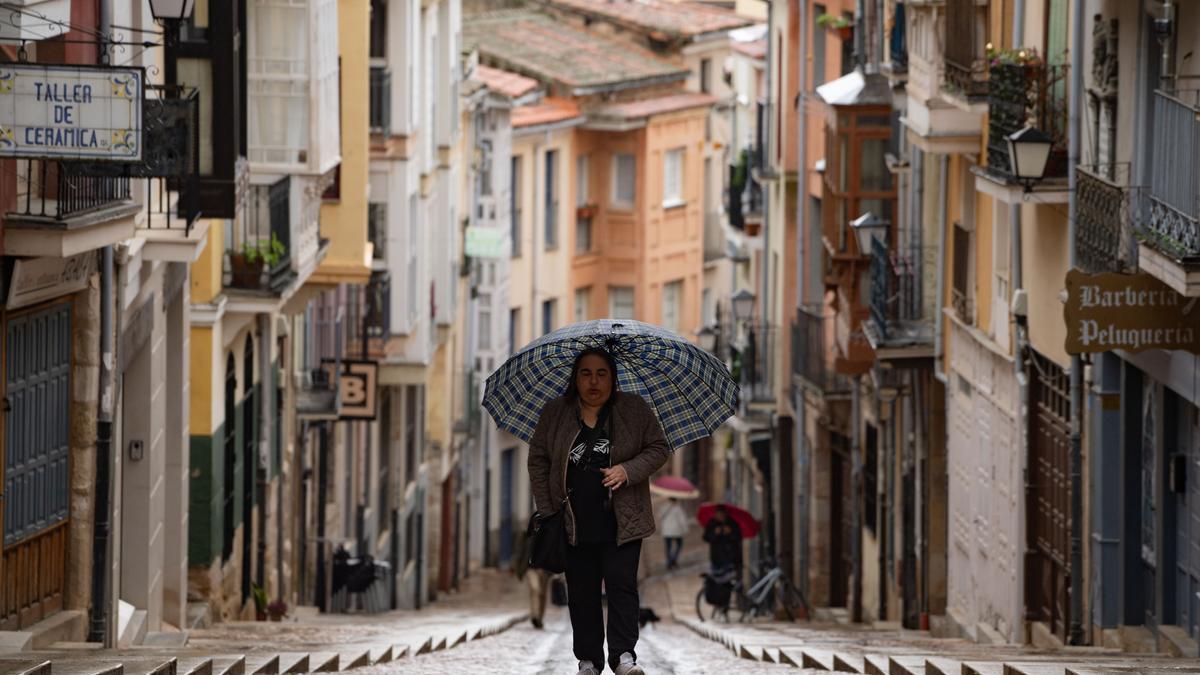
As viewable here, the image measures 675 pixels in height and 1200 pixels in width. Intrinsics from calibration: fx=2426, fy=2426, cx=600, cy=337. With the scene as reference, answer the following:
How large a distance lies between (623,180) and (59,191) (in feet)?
141

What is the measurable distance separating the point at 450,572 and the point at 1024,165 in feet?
83.2

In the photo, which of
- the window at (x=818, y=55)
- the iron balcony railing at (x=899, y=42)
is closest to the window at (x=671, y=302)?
the window at (x=818, y=55)

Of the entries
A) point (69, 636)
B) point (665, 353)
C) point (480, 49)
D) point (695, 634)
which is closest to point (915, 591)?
point (695, 634)

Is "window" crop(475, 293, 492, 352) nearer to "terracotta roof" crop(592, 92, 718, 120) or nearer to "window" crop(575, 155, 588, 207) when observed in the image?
"terracotta roof" crop(592, 92, 718, 120)

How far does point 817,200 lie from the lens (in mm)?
35969

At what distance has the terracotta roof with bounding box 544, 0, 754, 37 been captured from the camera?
5709 cm

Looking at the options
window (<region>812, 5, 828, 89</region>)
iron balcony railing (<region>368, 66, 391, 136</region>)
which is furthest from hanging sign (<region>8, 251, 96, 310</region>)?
window (<region>812, 5, 828, 89</region>)

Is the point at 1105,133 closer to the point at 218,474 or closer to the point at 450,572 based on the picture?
the point at 218,474

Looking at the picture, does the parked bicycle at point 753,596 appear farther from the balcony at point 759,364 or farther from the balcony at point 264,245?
the balcony at point 264,245

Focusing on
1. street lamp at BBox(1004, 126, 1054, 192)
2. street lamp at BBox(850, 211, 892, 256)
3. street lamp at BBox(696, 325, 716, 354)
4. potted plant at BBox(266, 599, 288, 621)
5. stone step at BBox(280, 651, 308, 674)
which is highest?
street lamp at BBox(1004, 126, 1054, 192)

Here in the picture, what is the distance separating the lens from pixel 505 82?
160 ft

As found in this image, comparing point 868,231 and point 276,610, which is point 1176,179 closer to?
point 868,231

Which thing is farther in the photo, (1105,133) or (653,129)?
(653,129)

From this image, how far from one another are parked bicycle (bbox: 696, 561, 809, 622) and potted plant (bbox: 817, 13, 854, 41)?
24.5ft
